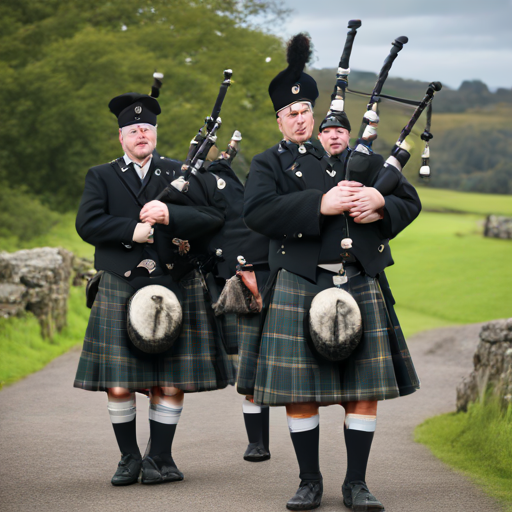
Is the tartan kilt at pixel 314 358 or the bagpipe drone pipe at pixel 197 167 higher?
the bagpipe drone pipe at pixel 197 167

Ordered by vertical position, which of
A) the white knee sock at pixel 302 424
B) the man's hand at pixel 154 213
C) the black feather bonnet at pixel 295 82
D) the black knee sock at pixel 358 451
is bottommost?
the black knee sock at pixel 358 451

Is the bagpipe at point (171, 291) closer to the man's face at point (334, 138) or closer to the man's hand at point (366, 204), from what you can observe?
the man's face at point (334, 138)

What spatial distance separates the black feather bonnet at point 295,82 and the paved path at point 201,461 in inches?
86.0

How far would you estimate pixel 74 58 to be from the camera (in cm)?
2028

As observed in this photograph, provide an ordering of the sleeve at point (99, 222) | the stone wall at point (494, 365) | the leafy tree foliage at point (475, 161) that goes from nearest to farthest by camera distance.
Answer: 1. the sleeve at point (99, 222)
2. the stone wall at point (494, 365)
3. the leafy tree foliage at point (475, 161)

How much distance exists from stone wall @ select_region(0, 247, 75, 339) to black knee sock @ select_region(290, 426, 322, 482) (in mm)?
5460

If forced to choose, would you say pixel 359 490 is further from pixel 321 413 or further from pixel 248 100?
pixel 248 100

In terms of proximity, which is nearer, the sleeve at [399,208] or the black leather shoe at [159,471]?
the sleeve at [399,208]

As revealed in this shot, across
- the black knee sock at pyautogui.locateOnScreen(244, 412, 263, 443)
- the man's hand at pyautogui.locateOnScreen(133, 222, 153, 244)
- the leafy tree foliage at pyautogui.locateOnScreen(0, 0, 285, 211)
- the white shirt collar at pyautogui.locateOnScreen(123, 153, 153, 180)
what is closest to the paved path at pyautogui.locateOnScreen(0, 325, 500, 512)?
the black knee sock at pyautogui.locateOnScreen(244, 412, 263, 443)

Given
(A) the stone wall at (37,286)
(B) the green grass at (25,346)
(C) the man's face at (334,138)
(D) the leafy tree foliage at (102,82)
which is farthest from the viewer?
(D) the leafy tree foliage at (102,82)

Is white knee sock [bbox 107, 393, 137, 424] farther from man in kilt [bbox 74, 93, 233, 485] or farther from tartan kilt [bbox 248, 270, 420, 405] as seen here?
tartan kilt [bbox 248, 270, 420, 405]

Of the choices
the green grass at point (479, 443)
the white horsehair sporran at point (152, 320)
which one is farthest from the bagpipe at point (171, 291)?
the green grass at point (479, 443)

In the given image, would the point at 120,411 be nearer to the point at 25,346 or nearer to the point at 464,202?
the point at 25,346

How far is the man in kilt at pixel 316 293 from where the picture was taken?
418 centimetres
